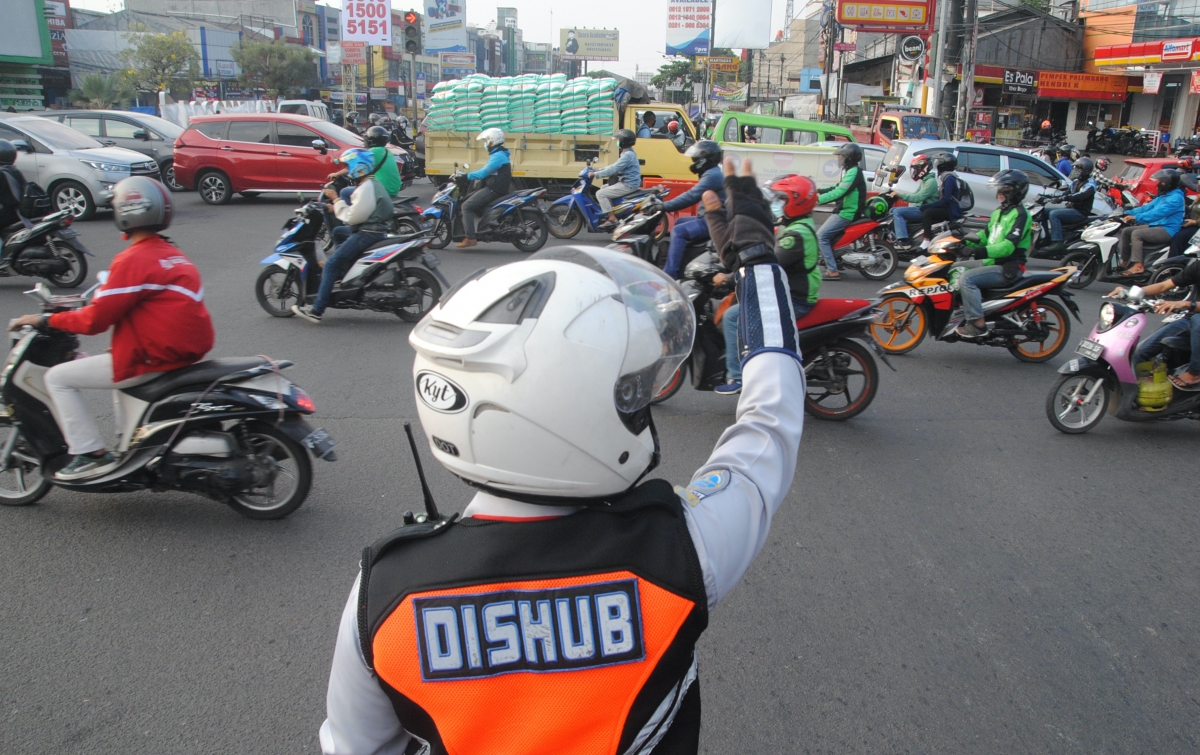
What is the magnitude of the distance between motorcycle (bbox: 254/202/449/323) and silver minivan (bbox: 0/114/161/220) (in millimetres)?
5947

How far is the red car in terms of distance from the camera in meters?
15.1

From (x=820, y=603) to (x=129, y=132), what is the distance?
17.5 metres

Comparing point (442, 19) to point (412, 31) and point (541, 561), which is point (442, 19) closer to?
point (412, 31)

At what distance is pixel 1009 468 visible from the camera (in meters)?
4.84

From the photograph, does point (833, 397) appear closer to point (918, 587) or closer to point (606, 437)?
point (918, 587)

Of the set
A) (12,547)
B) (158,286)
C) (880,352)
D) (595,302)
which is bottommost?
(12,547)

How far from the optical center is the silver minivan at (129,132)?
1592 centimetres

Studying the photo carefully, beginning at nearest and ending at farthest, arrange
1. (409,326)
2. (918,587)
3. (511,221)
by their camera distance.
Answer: (918,587) < (409,326) < (511,221)

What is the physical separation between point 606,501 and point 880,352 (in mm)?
4594

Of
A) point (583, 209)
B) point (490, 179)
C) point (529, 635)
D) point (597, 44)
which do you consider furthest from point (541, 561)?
point (597, 44)

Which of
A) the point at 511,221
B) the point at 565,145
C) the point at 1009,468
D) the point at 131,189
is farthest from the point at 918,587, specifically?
the point at 565,145

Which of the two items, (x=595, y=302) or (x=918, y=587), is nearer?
(x=595, y=302)

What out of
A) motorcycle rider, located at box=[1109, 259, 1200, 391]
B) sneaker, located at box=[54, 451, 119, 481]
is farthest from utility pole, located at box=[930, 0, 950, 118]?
sneaker, located at box=[54, 451, 119, 481]

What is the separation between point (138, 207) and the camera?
366 cm
